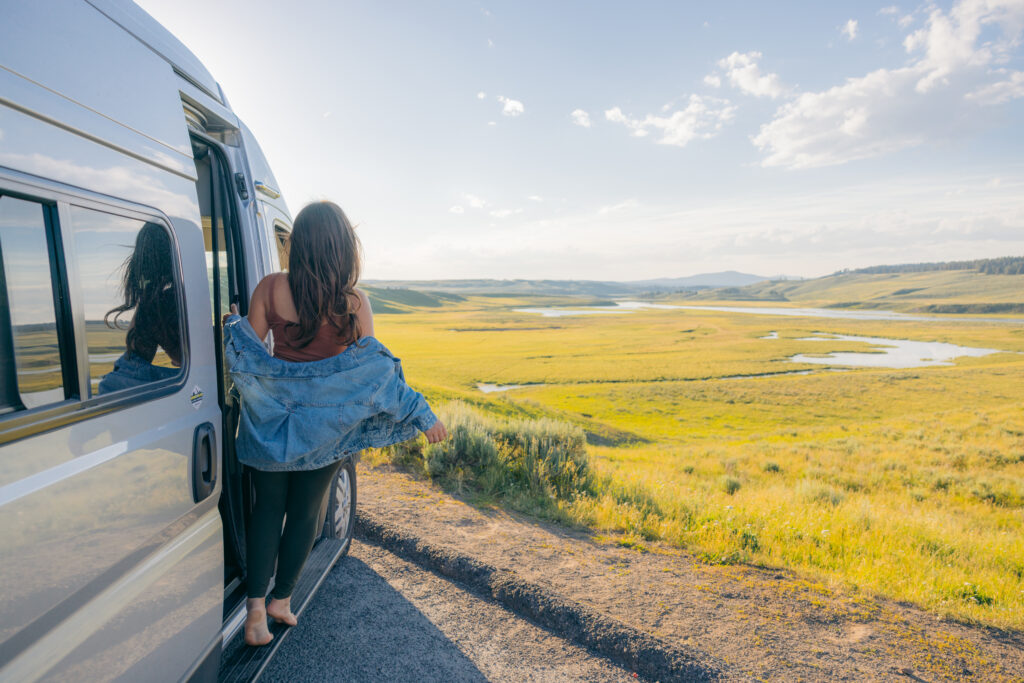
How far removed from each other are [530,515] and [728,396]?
3238cm

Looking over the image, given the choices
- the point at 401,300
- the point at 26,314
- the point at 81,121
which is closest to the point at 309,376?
the point at 26,314

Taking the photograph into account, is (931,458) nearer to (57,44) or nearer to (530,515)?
(530,515)

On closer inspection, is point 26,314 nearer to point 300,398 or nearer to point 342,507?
point 300,398

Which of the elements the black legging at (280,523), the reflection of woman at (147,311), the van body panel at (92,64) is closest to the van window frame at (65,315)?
the reflection of woman at (147,311)

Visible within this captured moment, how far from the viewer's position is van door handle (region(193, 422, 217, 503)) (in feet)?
7.33

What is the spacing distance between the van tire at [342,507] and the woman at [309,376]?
118 cm

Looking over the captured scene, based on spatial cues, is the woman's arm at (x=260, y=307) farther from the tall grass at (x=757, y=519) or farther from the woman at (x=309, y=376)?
the tall grass at (x=757, y=519)

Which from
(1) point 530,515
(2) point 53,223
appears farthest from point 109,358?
(1) point 530,515

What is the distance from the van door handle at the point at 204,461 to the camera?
223cm

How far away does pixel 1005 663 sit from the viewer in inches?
113

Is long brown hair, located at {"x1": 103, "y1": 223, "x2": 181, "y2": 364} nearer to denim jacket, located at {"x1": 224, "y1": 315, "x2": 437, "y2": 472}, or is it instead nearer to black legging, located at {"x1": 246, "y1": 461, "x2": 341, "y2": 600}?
denim jacket, located at {"x1": 224, "y1": 315, "x2": 437, "y2": 472}

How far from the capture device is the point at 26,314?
1.57 m

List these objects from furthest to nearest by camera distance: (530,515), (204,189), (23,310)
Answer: (530,515)
(204,189)
(23,310)

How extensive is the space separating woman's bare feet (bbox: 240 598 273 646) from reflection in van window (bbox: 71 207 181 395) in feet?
4.32
